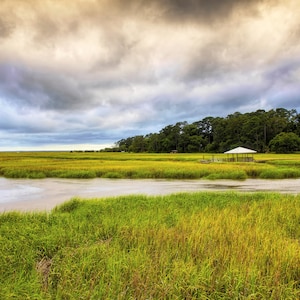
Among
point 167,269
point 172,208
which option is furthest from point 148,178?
point 167,269

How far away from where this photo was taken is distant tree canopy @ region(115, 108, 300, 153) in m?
85.3

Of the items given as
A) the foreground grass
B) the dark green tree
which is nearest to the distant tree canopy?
the dark green tree

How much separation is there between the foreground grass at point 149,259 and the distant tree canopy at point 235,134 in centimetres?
7487

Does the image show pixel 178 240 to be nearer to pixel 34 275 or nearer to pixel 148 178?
pixel 34 275

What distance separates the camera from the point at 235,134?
98062 mm

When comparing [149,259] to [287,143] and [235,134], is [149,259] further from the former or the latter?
[235,134]

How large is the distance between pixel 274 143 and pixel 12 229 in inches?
Answer: 3110

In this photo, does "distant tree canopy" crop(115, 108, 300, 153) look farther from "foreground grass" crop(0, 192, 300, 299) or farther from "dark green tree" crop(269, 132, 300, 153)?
"foreground grass" crop(0, 192, 300, 299)

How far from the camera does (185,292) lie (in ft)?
13.2

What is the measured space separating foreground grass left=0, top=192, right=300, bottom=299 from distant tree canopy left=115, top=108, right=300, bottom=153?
74.9 m

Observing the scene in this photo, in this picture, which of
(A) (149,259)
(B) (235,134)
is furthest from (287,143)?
(A) (149,259)

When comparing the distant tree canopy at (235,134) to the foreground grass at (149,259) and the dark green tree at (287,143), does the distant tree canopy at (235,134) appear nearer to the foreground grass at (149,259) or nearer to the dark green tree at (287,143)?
the dark green tree at (287,143)

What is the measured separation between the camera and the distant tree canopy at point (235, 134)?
280ft

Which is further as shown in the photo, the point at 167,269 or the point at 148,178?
the point at 148,178
